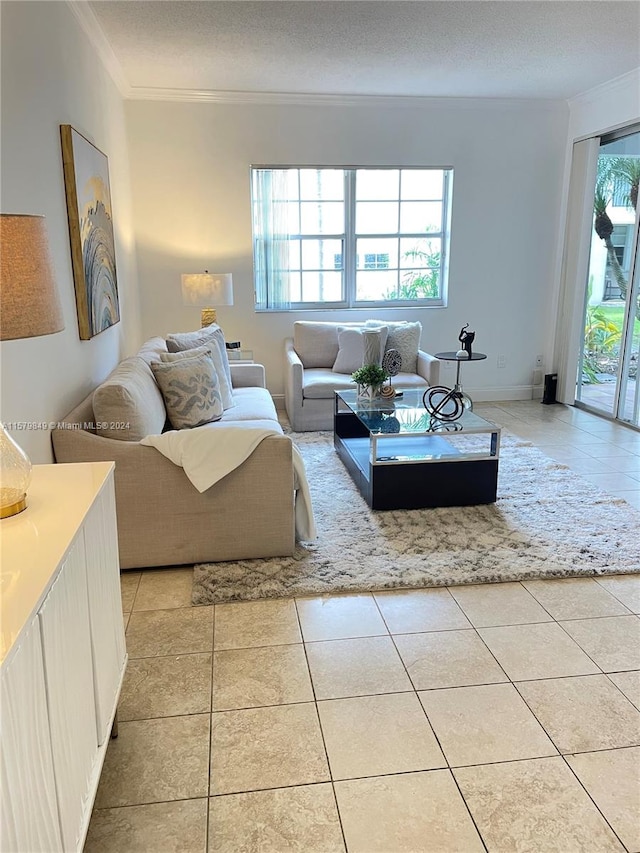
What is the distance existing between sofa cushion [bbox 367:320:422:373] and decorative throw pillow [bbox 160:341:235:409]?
1745 mm

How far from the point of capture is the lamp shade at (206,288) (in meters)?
5.10

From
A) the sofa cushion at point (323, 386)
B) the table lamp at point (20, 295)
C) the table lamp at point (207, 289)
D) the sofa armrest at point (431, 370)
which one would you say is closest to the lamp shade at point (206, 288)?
the table lamp at point (207, 289)

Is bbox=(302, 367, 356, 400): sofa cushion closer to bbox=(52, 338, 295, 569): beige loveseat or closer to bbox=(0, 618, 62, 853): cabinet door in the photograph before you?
bbox=(52, 338, 295, 569): beige loveseat

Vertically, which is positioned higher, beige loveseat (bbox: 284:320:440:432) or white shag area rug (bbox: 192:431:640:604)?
beige loveseat (bbox: 284:320:440:432)

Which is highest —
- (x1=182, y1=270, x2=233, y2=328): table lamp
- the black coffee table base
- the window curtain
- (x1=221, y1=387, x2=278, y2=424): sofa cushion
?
the window curtain

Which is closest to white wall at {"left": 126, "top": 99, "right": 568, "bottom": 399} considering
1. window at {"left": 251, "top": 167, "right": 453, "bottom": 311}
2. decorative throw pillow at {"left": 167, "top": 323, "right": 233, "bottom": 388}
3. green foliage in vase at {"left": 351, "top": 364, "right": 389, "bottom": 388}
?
window at {"left": 251, "top": 167, "right": 453, "bottom": 311}

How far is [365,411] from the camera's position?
3.96 meters

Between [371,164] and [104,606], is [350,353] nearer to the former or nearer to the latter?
[371,164]

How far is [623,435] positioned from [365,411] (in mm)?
2264

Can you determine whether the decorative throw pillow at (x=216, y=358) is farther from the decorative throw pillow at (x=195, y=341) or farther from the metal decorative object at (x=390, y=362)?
the metal decorative object at (x=390, y=362)

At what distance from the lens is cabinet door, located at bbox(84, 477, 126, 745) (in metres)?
1.56

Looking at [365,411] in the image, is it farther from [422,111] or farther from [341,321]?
[422,111]

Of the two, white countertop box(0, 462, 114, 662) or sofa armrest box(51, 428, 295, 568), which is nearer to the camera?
white countertop box(0, 462, 114, 662)

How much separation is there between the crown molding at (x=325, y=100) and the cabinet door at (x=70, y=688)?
4692 mm
